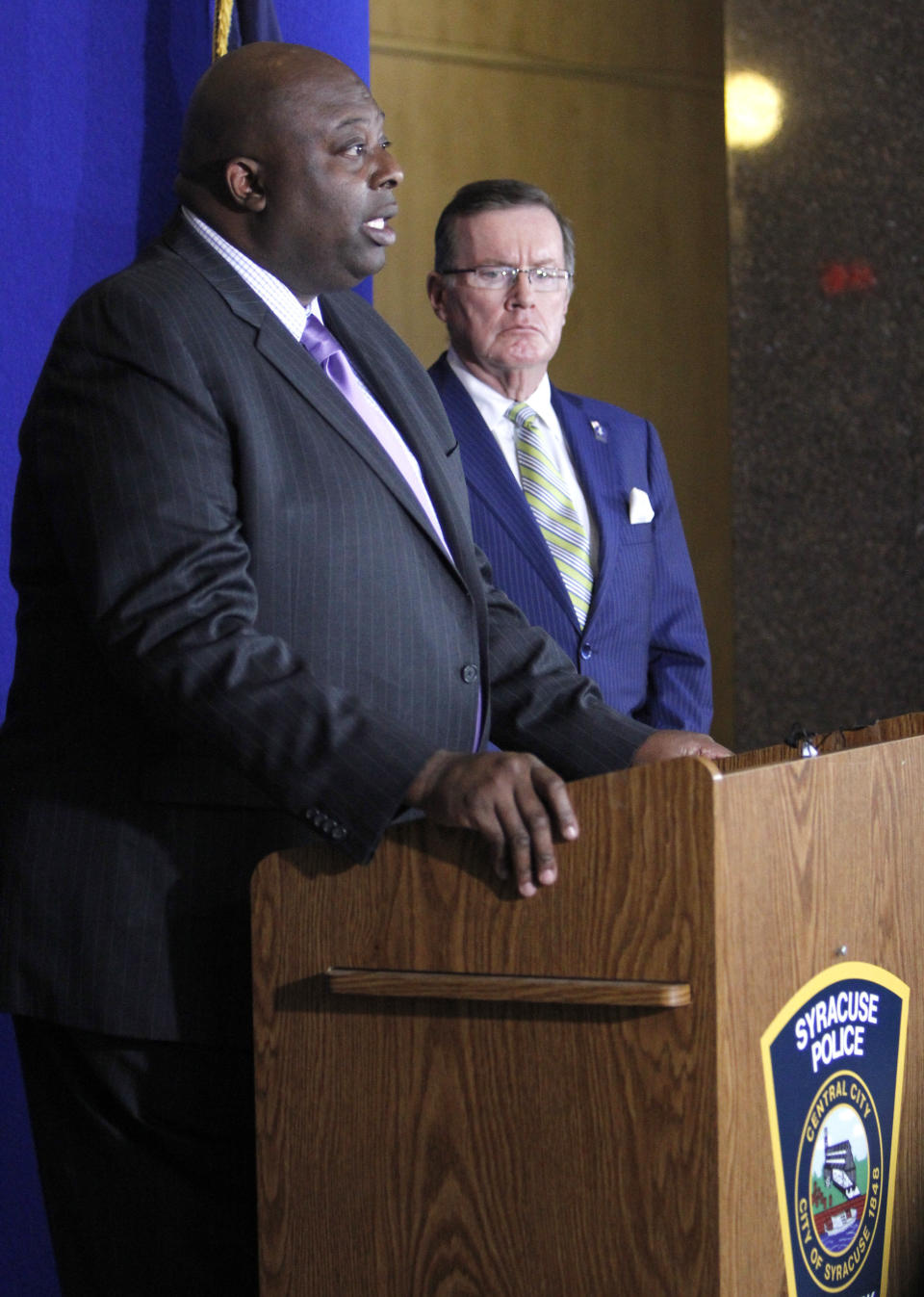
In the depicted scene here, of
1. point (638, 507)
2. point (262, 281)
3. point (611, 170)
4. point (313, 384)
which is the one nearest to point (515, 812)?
point (313, 384)

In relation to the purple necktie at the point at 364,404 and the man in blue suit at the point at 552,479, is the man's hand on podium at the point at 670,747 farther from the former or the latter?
the man in blue suit at the point at 552,479

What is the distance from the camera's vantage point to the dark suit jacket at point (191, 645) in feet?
4.68

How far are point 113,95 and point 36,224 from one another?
11.7 inches

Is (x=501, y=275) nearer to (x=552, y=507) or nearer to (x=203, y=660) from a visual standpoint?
(x=552, y=507)

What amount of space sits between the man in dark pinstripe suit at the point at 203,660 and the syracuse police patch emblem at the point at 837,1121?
351 mm

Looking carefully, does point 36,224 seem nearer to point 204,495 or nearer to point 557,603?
point 557,603

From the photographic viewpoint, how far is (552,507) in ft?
8.90

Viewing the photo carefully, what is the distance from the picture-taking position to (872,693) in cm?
363

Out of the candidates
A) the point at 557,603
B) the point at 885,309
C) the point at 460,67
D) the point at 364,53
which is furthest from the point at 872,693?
the point at 460,67

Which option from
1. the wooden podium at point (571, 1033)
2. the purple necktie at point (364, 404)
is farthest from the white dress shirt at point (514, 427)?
the wooden podium at point (571, 1033)

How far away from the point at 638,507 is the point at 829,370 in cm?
110

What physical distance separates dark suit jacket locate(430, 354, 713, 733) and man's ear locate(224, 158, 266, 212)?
3.25ft

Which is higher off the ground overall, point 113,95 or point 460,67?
point 460,67

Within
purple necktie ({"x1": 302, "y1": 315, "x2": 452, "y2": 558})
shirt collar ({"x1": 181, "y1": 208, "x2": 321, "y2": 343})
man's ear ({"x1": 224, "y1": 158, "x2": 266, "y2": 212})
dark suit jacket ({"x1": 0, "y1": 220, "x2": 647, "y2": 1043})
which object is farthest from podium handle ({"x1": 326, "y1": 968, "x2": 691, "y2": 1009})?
man's ear ({"x1": 224, "y1": 158, "x2": 266, "y2": 212})
